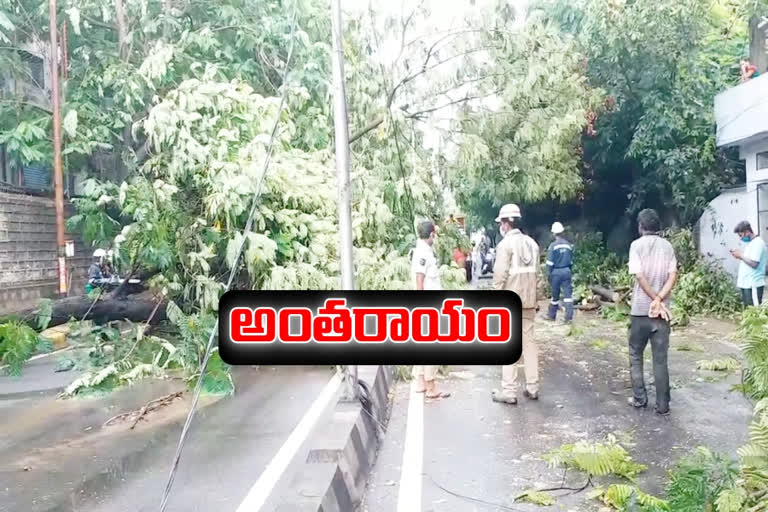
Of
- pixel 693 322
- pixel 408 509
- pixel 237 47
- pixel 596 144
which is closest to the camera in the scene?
pixel 408 509

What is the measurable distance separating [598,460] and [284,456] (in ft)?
7.49

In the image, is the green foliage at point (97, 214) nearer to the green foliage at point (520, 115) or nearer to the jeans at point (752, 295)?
the green foliage at point (520, 115)

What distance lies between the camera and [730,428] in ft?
18.1

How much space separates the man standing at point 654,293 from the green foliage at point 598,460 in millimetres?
1275

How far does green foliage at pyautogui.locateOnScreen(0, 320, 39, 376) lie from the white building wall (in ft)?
37.2

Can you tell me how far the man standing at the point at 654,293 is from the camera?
5.79 metres

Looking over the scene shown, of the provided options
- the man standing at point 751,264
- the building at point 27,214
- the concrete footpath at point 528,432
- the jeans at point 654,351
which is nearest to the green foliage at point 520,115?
the concrete footpath at point 528,432

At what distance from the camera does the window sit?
13192 millimetres

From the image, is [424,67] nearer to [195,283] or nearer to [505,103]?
[505,103]

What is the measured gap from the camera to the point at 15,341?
7.60m

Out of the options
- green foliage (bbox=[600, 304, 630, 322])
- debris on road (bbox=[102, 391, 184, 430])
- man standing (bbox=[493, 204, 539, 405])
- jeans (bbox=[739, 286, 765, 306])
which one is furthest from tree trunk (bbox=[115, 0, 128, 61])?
jeans (bbox=[739, 286, 765, 306])

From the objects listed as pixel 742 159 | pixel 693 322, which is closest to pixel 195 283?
pixel 693 322

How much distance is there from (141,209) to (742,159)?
38.3ft

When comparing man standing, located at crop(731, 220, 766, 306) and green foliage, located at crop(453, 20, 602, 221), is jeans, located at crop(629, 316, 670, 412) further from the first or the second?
man standing, located at crop(731, 220, 766, 306)
